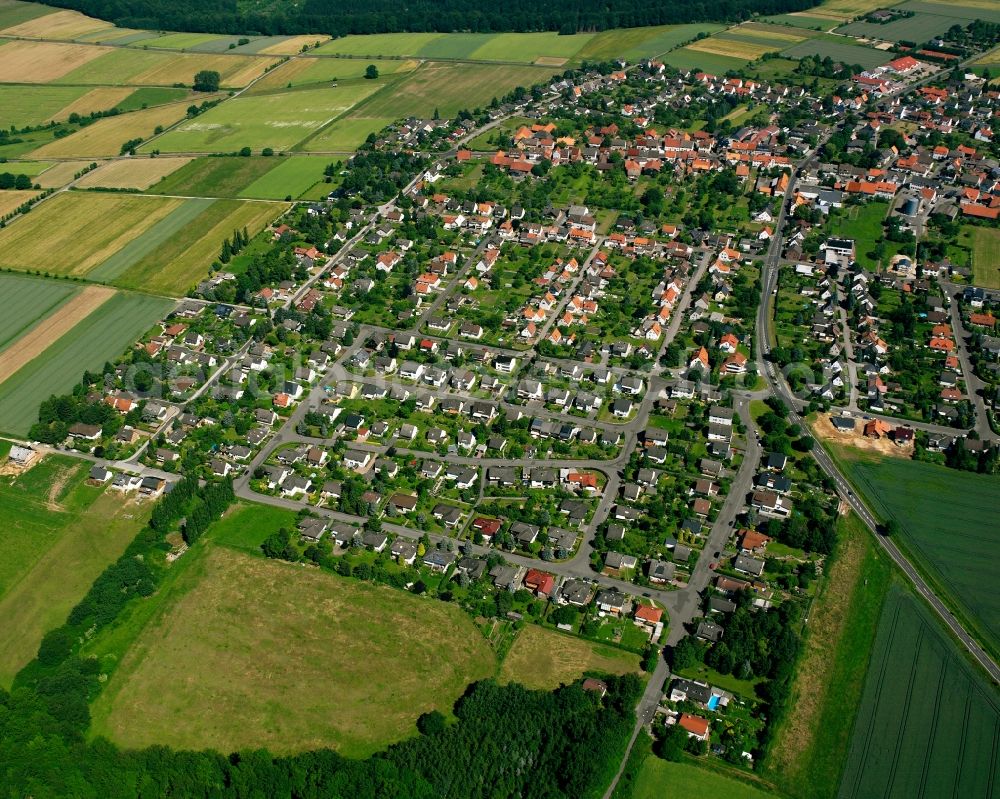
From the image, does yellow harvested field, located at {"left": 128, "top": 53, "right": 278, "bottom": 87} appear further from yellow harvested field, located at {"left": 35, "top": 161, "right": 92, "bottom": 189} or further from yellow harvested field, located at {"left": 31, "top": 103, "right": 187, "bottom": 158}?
yellow harvested field, located at {"left": 35, "top": 161, "right": 92, "bottom": 189}

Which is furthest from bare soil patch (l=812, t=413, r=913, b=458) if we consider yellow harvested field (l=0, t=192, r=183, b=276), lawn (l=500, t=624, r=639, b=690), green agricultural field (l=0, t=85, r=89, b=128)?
green agricultural field (l=0, t=85, r=89, b=128)

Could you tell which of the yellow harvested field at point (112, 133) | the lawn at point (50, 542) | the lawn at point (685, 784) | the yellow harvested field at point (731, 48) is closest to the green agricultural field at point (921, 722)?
the lawn at point (685, 784)

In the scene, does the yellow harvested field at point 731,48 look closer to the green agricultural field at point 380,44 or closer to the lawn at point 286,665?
the green agricultural field at point 380,44

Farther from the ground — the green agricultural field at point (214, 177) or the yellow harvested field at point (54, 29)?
the yellow harvested field at point (54, 29)

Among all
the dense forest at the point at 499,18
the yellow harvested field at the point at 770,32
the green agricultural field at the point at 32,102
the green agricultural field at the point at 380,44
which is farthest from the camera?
the dense forest at the point at 499,18

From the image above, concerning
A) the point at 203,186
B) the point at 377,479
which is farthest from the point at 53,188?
the point at 377,479

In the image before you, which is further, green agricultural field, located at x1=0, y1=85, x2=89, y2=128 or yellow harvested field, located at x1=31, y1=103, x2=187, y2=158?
green agricultural field, located at x1=0, y1=85, x2=89, y2=128
